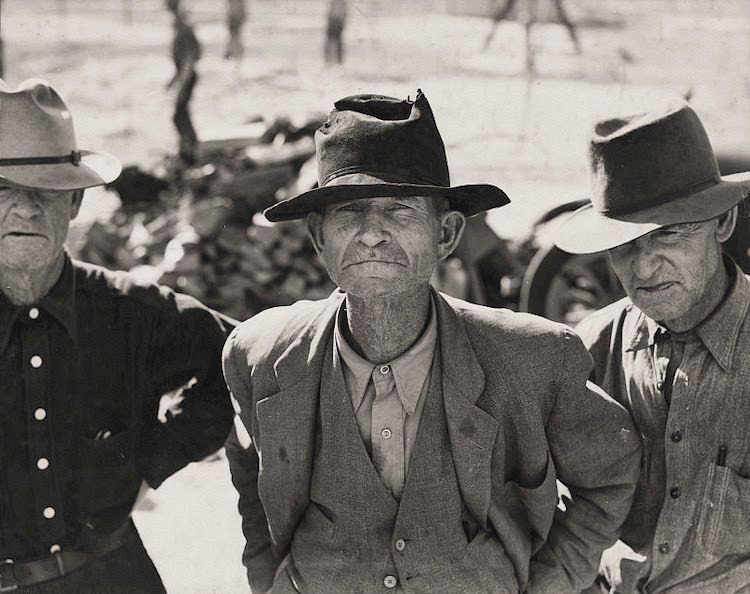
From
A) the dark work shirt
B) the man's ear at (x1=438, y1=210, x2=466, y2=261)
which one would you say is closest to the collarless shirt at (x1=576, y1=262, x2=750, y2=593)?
the man's ear at (x1=438, y1=210, x2=466, y2=261)

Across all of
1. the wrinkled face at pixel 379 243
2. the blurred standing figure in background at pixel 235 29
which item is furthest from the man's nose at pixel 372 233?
the blurred standing figure in background at pixel 235 29

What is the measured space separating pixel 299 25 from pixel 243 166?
1374 cm

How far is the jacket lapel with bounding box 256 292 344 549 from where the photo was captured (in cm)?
269

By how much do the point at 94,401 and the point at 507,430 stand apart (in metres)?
1.27

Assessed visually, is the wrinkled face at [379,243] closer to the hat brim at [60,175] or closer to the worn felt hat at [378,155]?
the worn felt hat at [378,155]

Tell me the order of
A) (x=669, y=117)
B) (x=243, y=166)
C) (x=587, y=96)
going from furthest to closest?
(x=587, y=96)
(x=243, y=166)
(x=669, y=117)

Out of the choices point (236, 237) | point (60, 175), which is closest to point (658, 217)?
point (60, 175)

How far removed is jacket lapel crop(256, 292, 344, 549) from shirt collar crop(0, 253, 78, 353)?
77 cm

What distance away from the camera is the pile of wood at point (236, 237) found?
7.81m

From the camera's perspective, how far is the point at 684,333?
2814mm

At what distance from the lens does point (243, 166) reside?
8273 mm

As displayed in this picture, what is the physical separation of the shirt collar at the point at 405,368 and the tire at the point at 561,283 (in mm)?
4183

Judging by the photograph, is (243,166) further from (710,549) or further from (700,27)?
(700,27)

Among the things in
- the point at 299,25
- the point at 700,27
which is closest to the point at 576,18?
the point at 700,27
